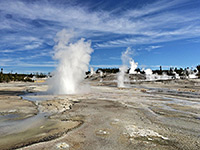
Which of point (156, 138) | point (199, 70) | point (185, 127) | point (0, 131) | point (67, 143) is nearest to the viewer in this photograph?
point (67, 143)

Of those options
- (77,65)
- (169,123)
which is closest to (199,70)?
(77,65)

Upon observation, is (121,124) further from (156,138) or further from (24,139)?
(24,139)

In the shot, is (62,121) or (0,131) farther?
(62,121)

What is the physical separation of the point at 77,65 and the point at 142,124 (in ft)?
63.0

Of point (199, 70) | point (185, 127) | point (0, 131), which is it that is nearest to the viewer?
point (0, 131)

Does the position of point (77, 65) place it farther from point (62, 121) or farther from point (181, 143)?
point (181, 143)

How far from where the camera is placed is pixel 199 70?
10338 centimetres

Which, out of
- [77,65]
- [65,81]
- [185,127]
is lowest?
[185,127]

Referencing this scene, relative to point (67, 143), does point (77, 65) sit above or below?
above

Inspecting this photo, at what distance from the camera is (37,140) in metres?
5.98

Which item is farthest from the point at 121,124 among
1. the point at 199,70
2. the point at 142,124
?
the point at 199,70

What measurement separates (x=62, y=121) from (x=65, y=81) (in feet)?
56.3

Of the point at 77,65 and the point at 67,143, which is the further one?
the point at 77,65

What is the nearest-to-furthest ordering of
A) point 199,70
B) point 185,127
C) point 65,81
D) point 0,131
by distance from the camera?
1. point 0,131
2. point 185,127
3. point 65,81
4. point 199,70
